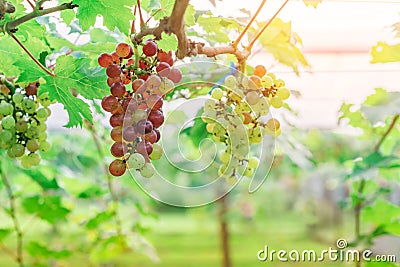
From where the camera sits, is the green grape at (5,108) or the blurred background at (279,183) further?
the blurred background at (279,183)

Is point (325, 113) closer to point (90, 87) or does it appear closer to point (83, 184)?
point (83, 184)

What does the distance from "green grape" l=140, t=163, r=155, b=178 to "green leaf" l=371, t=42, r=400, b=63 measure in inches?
17.0

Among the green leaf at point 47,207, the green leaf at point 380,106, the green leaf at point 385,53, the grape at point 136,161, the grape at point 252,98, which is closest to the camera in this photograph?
the grape at point 136,161

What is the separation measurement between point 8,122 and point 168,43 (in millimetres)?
240

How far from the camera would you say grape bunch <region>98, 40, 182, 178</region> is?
50 cm

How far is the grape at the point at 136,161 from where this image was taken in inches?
19.6

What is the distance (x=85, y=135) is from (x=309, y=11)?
65 centimetres

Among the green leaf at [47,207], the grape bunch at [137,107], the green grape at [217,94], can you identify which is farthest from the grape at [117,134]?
the green leaf at [47,207]

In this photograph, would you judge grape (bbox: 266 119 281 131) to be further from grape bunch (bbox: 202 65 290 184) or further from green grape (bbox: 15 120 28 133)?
green grape (bbox: 15 120 28 133)

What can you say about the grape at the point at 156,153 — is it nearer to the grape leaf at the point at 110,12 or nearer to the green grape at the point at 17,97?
the grape leaf at the point at 110,12

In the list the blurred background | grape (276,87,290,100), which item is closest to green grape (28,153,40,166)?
the blurred background

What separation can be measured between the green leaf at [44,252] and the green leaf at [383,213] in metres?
0.61

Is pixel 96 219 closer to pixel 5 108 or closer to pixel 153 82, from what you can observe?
pixel 5 108

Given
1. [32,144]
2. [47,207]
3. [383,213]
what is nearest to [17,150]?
[32,144]
